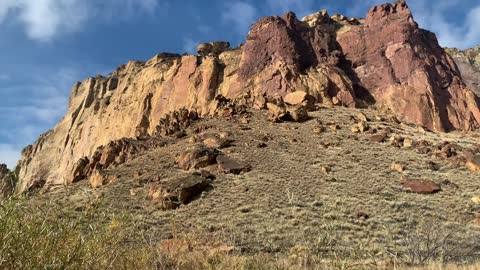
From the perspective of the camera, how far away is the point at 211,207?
2553 centimetres

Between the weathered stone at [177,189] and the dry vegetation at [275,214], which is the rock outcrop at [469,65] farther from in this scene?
the weathered stone at [177,189]

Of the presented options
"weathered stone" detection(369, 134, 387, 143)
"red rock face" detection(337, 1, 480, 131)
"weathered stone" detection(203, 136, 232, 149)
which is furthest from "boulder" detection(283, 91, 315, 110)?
"weathered stone" detection(203, 136, 232, 149)

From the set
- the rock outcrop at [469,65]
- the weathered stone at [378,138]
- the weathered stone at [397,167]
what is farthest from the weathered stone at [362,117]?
the rock outcrop at [469,65]

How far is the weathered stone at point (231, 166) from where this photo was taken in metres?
32.4

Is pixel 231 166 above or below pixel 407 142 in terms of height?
below

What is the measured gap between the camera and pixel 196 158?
3438cm

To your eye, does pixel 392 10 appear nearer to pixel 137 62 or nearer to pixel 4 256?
pixel 137 62

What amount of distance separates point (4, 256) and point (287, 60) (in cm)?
5527

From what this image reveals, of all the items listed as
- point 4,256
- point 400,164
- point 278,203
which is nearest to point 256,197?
point 278,203

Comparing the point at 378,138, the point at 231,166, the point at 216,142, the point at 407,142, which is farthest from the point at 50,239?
the point at 407,142

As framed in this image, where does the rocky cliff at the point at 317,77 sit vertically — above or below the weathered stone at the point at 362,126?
above

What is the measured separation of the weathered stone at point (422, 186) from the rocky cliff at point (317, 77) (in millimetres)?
23296

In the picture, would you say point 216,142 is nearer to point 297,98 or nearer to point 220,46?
point 297,98

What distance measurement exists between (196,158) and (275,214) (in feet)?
44.5
